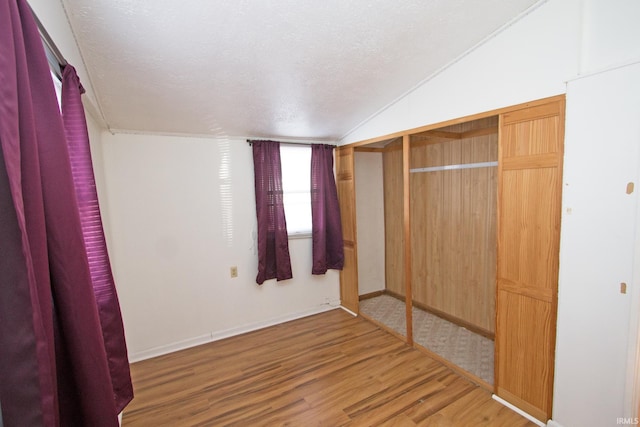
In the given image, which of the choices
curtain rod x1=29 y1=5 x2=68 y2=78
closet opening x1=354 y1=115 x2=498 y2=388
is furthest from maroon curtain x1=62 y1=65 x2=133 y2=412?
closet opening x1=354 y1=115 x2=498 y2=388

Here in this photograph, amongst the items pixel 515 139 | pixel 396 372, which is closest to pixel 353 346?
pixel 396 372

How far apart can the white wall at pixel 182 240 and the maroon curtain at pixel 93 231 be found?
1.33 meters

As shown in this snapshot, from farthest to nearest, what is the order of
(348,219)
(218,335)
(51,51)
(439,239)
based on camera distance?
1. (348,219)
2. (439,239)
3. (218,335)
4. (51,51)

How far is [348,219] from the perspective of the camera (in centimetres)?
347

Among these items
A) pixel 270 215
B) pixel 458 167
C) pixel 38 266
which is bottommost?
pixel 270 215

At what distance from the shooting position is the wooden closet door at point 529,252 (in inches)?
68.1

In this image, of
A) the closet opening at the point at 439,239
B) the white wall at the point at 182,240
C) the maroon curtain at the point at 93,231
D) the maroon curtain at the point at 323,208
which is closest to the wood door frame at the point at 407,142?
the closet opening at the point at 439,239

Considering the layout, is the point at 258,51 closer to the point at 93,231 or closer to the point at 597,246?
the point at 93,231

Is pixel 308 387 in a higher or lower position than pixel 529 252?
lower

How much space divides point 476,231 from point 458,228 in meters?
0.20

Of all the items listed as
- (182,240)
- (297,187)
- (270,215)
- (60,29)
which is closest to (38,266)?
(60,29)

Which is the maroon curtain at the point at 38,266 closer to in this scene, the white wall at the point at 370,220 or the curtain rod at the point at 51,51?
the curtain rod at the point at 51,51

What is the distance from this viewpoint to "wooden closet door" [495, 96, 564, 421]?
173 cm

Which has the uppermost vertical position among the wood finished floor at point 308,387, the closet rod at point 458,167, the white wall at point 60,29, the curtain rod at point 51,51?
the white wall at point 60,29
